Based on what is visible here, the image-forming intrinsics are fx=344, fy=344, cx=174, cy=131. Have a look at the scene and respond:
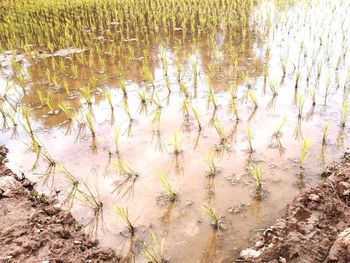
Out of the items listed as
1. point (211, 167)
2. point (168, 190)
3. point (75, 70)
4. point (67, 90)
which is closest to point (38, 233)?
point (168, 190)

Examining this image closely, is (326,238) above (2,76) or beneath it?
beneath

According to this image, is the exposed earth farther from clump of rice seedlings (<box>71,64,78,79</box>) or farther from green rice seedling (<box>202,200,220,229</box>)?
clump of rice seedlings (<box>71,64,78,79</box>)

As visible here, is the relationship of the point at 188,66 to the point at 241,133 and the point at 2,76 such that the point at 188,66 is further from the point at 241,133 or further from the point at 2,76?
the point at 2,76

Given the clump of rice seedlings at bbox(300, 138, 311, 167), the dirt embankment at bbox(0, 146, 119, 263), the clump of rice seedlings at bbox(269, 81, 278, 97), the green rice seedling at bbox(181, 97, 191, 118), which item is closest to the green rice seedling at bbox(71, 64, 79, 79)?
the green rice seedling at bbox(181, 97, 191, 118)

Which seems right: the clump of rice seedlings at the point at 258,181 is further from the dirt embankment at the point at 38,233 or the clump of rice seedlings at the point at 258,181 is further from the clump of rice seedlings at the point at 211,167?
the dirt embankment at the point at 38,233

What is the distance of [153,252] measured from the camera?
2182mm

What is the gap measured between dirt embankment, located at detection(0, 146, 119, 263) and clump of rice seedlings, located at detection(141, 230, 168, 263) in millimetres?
200

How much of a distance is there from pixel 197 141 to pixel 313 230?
4.87 feet

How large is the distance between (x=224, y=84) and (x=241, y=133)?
1.15m

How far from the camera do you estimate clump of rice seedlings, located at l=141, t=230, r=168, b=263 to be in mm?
2121

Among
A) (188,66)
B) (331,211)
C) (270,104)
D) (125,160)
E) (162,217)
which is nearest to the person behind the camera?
(331,211)

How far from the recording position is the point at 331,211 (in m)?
2.21

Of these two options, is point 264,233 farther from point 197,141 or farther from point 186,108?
point 186,108

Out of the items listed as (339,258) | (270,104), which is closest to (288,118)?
(270,104)
